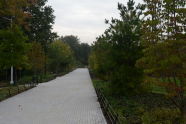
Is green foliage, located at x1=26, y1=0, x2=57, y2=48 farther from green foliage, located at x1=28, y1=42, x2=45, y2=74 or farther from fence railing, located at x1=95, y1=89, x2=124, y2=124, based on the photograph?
fence railing, located at x1=95, y1=89, x2=124, y2=124

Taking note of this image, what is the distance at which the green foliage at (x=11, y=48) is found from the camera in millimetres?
26891

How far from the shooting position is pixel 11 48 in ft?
89.7

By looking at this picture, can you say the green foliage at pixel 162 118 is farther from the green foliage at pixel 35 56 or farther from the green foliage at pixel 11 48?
the green foliage at pixel 35 56

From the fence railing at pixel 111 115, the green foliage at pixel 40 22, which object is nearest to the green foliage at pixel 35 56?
the green foliage at pixel 40 22

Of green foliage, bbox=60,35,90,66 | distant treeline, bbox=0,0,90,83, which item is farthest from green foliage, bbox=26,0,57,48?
green foliage, bbox=60,35,90,66

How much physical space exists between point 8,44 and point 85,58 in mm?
118636

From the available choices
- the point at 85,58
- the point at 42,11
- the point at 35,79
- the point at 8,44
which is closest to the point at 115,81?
the point at 8,44

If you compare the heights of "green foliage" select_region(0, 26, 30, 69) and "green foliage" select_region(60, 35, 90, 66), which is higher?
"green foliage" select_region(60, 35, 90, 66)

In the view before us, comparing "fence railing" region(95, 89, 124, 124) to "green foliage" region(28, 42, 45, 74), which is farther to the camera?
"green foliage" region(28, 42, 45, 74)

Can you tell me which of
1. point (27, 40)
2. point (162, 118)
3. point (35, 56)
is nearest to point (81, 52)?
point (35, 56)

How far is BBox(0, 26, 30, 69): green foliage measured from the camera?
26.9 m

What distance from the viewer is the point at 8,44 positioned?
88.7 feet

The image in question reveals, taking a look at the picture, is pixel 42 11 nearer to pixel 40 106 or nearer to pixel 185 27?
pixel 40 106

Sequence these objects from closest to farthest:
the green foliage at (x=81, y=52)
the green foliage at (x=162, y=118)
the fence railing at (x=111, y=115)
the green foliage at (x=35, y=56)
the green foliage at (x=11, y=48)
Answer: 1. the green foliage at (x=162, y=118)
2. the fence railing at (x=111, y=115)
3. the green foliage at (x=11, y=48)
4. the green foliage at (x=35, y=56)
5. the green foliage at (x=81, y=52)
